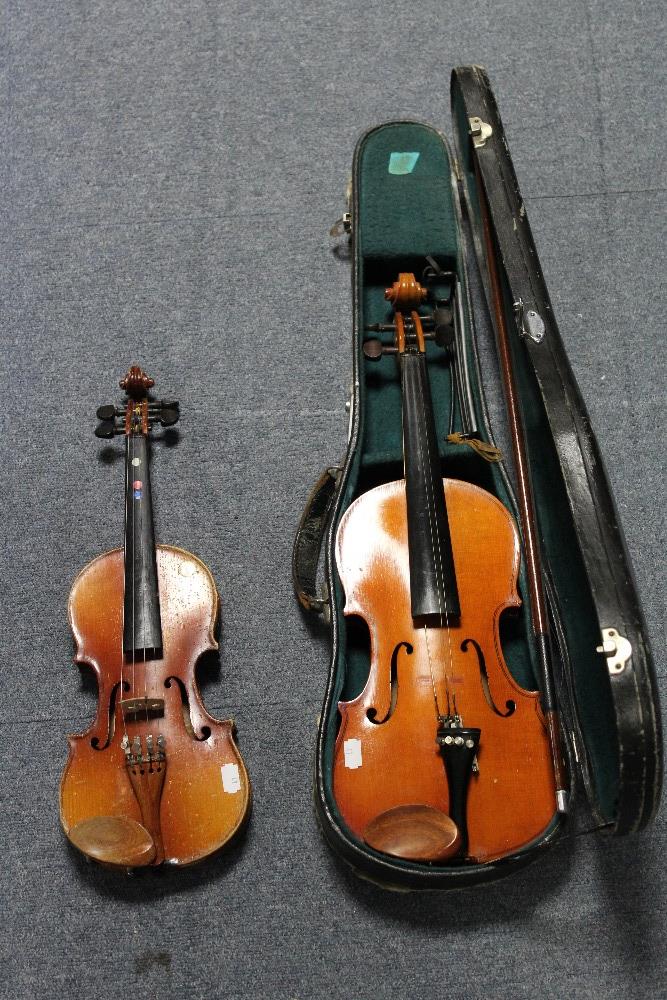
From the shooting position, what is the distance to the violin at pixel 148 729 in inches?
62.6

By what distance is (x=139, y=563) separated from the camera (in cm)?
179

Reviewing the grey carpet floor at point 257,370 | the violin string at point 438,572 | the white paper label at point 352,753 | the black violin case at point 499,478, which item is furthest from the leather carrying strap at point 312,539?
the white paper label at point 352,753

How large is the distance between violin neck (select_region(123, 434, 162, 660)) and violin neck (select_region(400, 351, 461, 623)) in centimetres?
50

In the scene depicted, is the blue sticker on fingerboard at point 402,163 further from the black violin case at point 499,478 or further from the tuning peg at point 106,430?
the tuning peg at point 106,430

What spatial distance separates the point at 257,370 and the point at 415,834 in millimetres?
1171

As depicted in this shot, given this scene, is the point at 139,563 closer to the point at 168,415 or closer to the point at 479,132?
the point at 168,415

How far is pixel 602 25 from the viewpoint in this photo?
2.69 m

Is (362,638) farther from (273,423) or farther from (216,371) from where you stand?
(216,371)

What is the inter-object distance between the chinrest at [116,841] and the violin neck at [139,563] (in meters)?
0.30

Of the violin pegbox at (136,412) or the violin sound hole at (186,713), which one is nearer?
the violin sound hole at (186,713)

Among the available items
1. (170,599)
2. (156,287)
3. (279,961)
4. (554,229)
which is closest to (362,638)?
(170,599)

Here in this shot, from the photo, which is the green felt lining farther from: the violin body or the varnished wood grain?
the varnished wood grain

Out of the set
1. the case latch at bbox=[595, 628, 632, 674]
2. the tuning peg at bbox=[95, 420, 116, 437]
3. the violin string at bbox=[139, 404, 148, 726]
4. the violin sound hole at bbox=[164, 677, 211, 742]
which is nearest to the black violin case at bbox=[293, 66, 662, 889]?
the case latch at bbox=[595, 628, 632, 674]

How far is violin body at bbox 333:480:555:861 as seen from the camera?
5.05 feet
